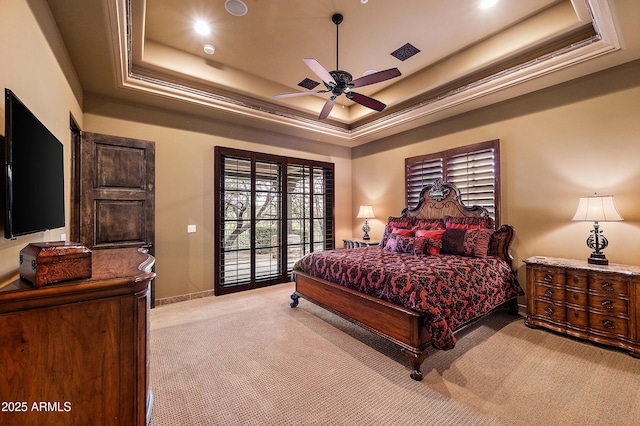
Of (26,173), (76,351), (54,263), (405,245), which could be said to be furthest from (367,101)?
(76,351)

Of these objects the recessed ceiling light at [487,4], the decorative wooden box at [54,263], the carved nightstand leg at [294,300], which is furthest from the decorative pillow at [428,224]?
the decorative wooden box at [54,263]

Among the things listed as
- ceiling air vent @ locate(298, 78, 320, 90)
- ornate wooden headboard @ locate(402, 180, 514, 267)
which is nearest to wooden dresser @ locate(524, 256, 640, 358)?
ornate wooden headboard @ locate(402, 180, 514, 267)

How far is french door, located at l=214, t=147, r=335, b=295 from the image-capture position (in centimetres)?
477

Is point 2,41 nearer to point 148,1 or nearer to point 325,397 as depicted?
point 148,1

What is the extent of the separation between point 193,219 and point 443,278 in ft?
12.5

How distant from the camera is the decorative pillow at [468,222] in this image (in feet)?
13.1

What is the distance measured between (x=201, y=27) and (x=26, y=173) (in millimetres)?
2710

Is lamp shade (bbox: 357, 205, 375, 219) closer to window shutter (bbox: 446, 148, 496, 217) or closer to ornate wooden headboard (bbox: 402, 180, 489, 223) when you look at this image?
ornate wooden headboard (bbox: 402, 180, 489, 223)

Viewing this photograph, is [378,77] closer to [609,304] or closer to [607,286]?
[607,286]

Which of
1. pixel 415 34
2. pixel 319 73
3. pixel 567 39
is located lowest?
pixel 319 73

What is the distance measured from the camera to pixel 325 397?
2.08 metres

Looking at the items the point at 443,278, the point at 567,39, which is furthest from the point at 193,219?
the point at 567,39

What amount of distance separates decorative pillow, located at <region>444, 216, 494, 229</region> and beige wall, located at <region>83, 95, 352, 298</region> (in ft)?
12.4

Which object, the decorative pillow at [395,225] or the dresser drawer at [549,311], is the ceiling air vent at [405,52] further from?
the dresser drawer at [549,311]
